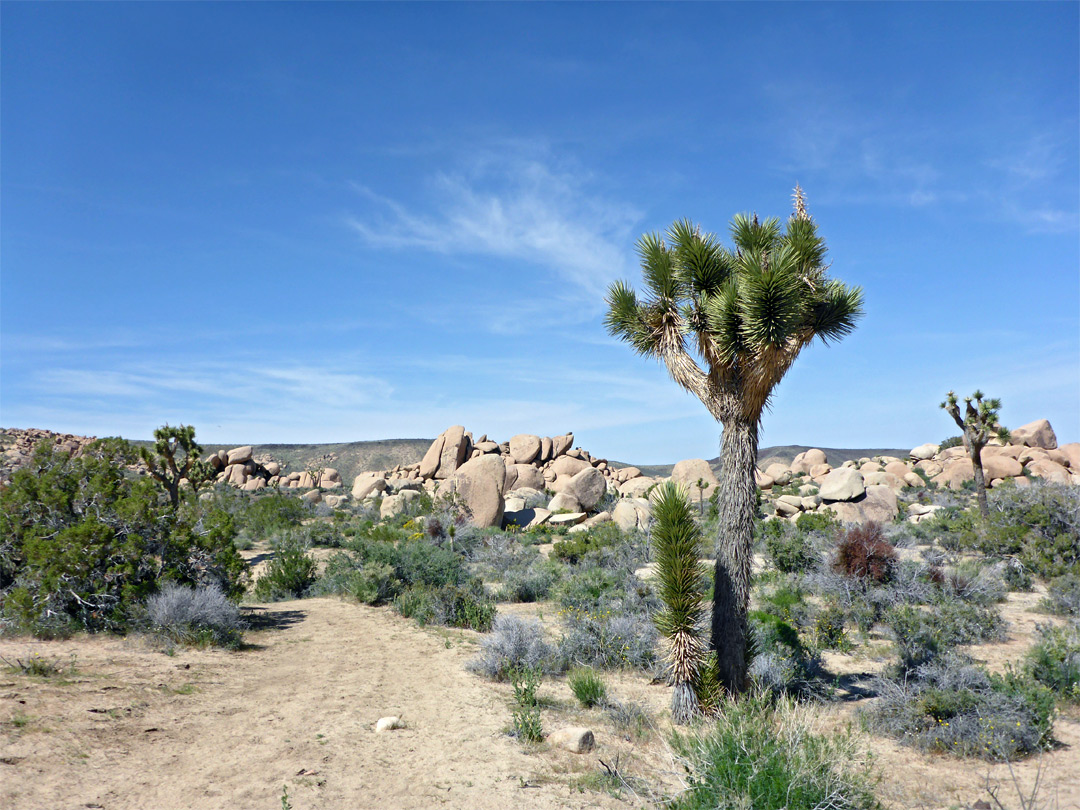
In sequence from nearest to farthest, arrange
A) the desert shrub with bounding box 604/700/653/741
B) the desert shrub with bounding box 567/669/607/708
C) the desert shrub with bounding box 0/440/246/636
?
the desert shrub with bounding box 604/700/653/741 → the desert shrub with bounding box 567/669/607/708 → the desert shrub with bounding box 0/440/246/636

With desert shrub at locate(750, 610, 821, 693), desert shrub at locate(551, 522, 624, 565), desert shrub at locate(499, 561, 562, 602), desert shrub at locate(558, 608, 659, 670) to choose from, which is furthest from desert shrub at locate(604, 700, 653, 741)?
desert shrub at locate(551, 522, 624, 565)

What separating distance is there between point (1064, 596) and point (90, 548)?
57.8ft

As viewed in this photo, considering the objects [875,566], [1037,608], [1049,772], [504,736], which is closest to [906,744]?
[1049,772]

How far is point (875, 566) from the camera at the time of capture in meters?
13.6

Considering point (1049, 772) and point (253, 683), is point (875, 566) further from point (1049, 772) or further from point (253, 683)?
point (253, 683)

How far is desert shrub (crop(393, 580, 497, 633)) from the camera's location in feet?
41.1

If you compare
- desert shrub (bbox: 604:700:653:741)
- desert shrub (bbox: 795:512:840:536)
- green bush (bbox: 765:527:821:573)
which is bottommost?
desert shrub (bbox: 604:700:653:741)

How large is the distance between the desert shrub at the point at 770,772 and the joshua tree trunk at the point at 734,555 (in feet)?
8.12

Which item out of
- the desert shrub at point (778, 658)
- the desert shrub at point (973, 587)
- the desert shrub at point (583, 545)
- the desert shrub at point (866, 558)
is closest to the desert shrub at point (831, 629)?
the desert shrub at point (778, 658)

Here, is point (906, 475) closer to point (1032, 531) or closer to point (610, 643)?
point (1032, 531)

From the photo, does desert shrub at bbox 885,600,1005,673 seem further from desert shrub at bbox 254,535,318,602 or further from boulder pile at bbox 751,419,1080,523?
desert shrub at bbox 254,535,318,602

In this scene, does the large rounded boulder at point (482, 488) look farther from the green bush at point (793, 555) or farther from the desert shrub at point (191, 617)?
the desert shrub at point (191, 617)

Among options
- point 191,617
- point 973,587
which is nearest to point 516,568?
point 191,617

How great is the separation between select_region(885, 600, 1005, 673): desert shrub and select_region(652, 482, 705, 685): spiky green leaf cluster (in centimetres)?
338
